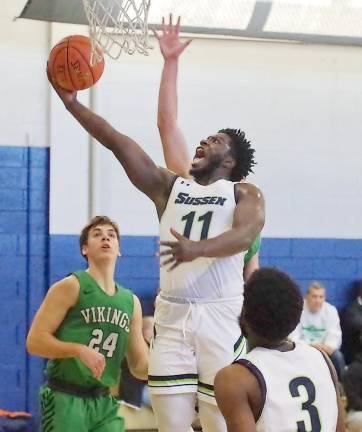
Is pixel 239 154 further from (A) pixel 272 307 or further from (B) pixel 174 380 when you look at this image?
(A) pixel 272 307

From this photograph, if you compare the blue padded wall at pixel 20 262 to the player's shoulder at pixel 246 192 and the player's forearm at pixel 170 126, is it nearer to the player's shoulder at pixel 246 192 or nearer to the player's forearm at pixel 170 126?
the player's forearm at pixel 170 126

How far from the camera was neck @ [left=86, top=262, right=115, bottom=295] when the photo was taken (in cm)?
486

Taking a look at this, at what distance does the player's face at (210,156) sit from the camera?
4.35 m

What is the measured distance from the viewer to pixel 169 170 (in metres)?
4.48

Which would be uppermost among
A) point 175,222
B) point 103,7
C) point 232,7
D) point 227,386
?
point 232,7

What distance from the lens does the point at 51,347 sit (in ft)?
14.9

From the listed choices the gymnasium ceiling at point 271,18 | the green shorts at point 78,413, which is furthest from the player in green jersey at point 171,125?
the gymnasium ceiling at point 271,18

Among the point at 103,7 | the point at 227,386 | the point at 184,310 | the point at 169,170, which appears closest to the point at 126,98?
the point at 103,7

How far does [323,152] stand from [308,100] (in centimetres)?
54

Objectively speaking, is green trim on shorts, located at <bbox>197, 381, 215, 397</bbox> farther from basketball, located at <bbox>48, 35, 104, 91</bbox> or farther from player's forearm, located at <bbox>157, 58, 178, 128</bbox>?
basketball, located at <bbox>48, 35, 104, 91</bbox>

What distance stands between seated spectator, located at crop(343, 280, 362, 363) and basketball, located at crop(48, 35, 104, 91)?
16.7 feet

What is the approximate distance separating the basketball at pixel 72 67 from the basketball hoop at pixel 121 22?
18.4 inches

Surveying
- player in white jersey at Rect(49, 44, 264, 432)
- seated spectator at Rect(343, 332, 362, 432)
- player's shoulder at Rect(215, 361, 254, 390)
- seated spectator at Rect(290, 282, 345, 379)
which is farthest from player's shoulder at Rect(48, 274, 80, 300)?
seated spectator at Rect(290, 282, 345, 379)

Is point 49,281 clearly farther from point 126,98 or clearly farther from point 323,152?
point 323,152
